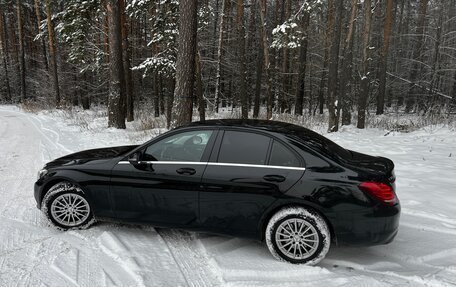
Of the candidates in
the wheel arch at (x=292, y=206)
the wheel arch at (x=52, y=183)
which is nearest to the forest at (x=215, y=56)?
the wheel arch at (x=52, y=183)

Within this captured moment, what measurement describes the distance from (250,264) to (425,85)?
25.8m

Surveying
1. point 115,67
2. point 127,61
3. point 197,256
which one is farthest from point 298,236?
point 127,61

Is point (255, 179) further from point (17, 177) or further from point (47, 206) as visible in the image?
point (17, 177)

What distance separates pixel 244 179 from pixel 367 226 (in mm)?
→ 1431

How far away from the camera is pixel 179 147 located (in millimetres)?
4086

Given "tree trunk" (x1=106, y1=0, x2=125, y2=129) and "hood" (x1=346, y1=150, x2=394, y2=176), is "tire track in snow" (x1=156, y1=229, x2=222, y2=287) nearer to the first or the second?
"hood" (x1=346, y1=150, x2=394, y2=176)

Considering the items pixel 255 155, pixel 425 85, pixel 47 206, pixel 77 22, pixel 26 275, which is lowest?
pixel 26 275

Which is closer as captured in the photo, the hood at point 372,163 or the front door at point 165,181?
the hood at point 372,163

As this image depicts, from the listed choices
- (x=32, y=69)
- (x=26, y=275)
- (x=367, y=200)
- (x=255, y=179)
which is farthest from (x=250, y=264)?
(x=32, y=69)

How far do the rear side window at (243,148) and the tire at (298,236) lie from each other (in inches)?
27.7

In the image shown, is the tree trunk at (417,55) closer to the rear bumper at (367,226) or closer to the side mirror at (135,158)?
the rear bumper at (367,226)

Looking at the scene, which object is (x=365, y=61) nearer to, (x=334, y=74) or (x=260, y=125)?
(x=334, y=74)

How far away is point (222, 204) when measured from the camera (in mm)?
3736

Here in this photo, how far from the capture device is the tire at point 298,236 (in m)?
3.50
